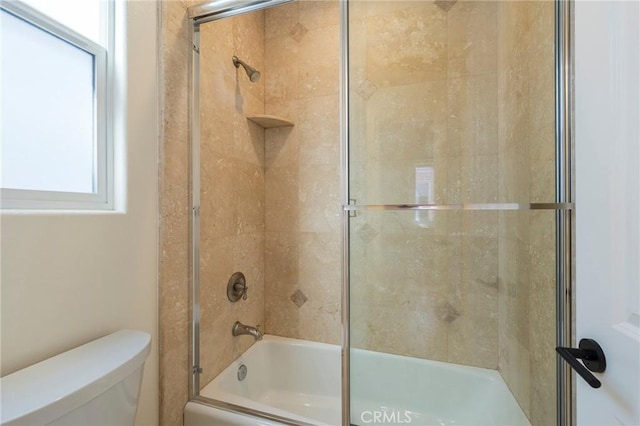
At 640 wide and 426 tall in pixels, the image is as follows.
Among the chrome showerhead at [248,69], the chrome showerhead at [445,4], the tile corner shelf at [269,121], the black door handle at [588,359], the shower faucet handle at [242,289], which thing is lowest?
the shower faucet handle at [242,289]

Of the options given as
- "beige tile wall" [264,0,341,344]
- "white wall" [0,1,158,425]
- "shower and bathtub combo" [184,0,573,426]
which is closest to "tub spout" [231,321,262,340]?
"shower and bathtub combo" [184,0,573,426]

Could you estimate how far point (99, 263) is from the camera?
878mm

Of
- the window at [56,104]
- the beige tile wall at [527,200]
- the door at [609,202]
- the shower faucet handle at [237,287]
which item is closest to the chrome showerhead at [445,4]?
the beige tile wall at [527,200]

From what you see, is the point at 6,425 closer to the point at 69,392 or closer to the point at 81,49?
the point at 69,392

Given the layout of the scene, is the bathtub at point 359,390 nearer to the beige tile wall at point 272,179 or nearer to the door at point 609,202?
the beige tile wall at point 272,179

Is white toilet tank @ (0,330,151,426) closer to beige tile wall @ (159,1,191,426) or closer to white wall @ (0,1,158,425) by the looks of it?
white wall @ (0,1,158,425)

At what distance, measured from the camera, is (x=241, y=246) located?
1723mm

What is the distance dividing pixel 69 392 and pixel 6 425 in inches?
4.2

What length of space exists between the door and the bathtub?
0.83 meters

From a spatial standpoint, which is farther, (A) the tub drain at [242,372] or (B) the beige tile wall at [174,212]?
(A) the tub drain at [242,372]

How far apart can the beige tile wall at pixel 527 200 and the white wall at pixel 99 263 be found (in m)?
1.43

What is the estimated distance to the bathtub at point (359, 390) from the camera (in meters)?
1.20

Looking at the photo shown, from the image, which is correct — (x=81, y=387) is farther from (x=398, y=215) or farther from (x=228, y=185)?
(x=398, y=215)

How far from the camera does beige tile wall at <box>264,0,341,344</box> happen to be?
1.83m
